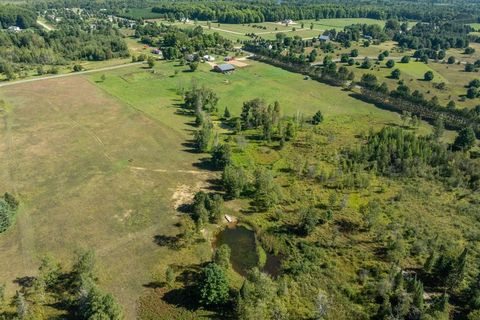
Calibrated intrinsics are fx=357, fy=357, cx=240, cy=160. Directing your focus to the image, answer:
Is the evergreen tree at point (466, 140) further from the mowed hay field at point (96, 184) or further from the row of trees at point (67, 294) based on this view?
the row of trees at point (67, 294)

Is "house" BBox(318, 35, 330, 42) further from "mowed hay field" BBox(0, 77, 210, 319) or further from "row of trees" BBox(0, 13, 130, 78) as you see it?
"mowed hay field" BBox(0, 77, 210, 319)

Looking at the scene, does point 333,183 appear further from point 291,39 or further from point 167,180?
point 291,39

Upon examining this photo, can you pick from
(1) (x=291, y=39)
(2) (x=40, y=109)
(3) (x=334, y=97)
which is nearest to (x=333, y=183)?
(3) (x=334, y=97)

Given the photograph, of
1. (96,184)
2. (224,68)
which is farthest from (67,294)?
(224,68)

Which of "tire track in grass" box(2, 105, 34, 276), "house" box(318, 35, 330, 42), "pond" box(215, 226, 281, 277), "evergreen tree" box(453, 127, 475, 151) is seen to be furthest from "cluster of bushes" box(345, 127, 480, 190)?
"house" box(318, 35, 330, 42)

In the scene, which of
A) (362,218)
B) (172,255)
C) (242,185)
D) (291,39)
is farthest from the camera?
(291,39)
